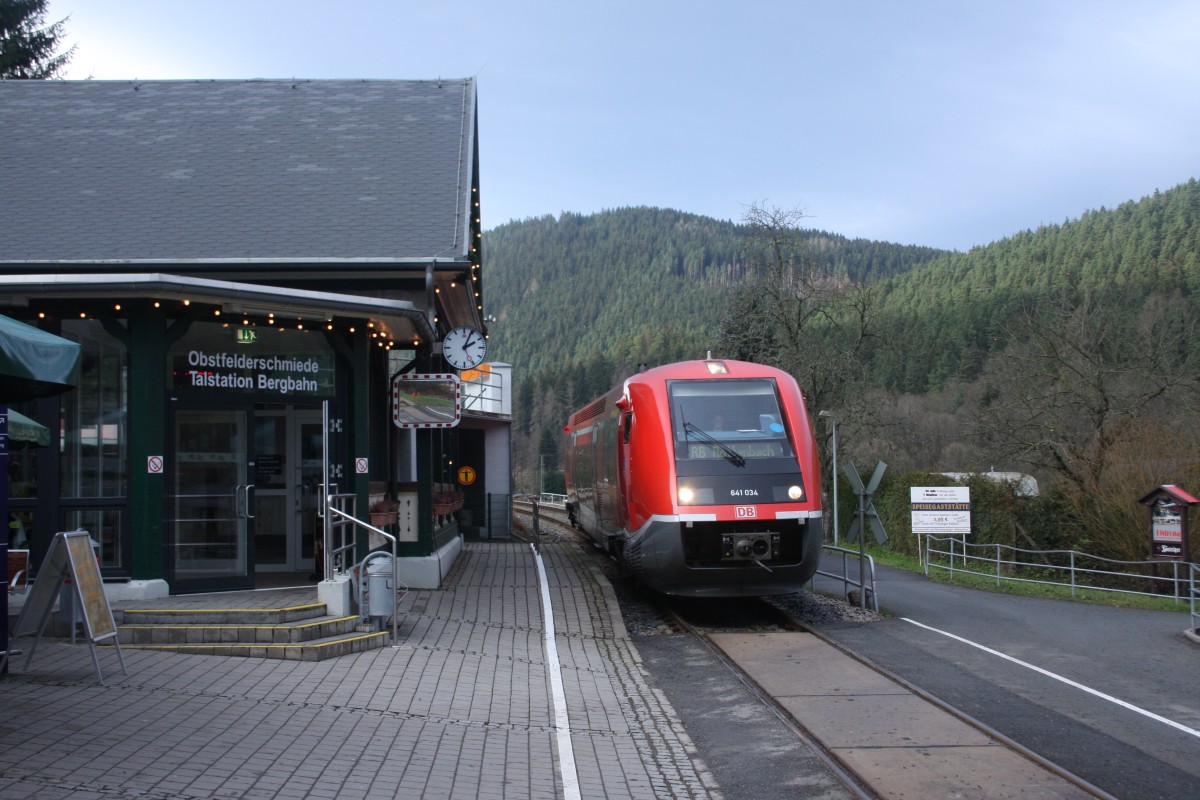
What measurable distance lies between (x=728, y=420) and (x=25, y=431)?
25.6 feet

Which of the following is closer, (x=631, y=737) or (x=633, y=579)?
(x=631, y=737)

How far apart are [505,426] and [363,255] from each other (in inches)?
677

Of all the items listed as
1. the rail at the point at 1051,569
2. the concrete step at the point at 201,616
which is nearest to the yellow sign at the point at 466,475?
the rail at the point at 1051,569

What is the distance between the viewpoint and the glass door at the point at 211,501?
1077 centimetres

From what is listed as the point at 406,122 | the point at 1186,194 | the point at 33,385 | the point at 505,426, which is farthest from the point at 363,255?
the point at 1186,194

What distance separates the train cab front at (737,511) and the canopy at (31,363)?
729cm

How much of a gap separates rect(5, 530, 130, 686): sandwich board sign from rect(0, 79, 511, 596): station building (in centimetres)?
231

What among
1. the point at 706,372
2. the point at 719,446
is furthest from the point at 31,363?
the point at 706,372

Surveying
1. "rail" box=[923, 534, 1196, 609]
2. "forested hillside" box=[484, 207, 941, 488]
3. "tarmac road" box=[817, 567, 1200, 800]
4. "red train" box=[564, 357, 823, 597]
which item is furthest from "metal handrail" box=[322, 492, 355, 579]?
"forested hillside" box=[484, 207, 941, 488]

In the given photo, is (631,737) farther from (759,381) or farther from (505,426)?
(505,426)

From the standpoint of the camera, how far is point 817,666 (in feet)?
34.0

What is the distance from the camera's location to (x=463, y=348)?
1561cm

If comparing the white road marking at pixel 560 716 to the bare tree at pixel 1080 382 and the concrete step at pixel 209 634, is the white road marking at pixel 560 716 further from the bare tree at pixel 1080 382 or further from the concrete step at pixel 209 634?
the bare tree at pixel 1080 382

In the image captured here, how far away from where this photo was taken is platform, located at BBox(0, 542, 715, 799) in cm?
572
